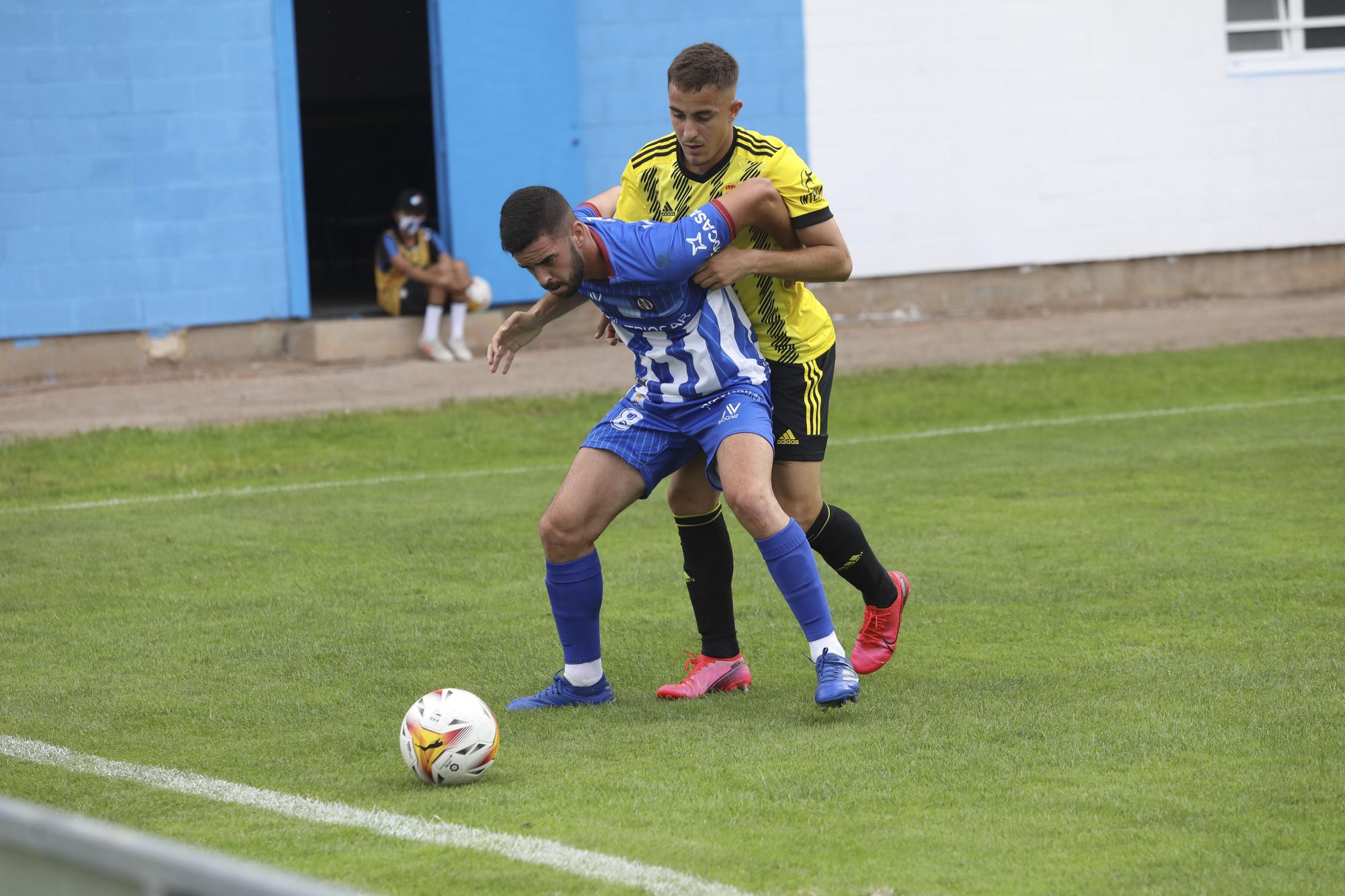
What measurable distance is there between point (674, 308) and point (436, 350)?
9.93 metres

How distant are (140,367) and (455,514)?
21.2ft

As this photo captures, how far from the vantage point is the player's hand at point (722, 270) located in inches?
194

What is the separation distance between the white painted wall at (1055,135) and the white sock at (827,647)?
11708 millimetres

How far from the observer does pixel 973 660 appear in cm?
547

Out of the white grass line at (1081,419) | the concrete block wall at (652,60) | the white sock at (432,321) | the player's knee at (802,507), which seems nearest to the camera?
the player's knee at (802,507)

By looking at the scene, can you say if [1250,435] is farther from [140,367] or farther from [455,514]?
[140,367]

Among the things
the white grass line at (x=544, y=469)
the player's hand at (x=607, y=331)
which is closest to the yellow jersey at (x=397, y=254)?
the white grass line at (x=544, y=469)

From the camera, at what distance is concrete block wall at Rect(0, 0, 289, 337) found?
1375 centimetres

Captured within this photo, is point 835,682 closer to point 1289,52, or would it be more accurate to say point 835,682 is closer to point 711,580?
point 711,580

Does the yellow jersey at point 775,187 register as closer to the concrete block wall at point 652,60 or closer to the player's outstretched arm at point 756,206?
the player's outstretched arm at point 756,206

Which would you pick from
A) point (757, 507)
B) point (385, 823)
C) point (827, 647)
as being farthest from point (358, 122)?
point (385, 823)

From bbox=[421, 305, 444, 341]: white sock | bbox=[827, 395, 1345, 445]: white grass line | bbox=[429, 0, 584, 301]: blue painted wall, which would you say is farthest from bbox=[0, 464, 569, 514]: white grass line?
bbox=[429, 0, 584, 301]: blue painted wall

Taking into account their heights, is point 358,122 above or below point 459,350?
above

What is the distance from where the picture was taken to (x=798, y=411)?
17.3 ft
